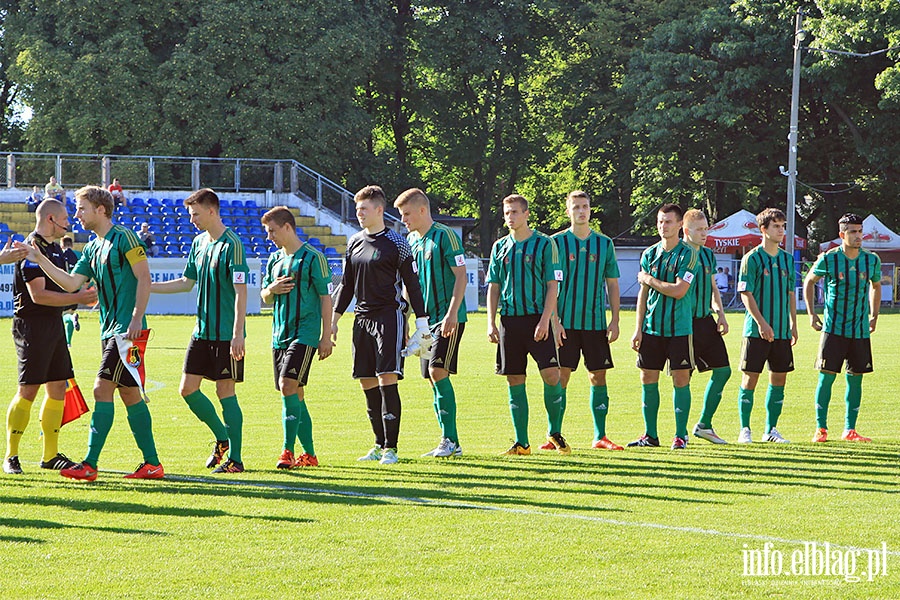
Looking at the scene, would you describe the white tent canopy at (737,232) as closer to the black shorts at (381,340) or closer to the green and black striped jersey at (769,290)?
the green and black striped jersey at (769,290)

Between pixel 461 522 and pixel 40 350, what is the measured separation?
3571 millimetres

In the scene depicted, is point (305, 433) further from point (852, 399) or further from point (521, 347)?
point (852, 399)

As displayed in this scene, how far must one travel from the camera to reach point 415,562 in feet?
19.4

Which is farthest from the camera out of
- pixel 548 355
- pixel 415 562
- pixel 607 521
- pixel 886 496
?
pixel 548 355

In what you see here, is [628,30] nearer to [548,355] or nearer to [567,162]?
A: [567,162]

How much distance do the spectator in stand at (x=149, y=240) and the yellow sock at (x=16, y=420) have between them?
2692 centimetres

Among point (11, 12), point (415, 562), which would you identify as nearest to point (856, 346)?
point (415, 562)

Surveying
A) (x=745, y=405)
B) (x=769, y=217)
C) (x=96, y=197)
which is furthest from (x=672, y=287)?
(x=96, y=197)

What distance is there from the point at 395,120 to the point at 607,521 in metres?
52.6

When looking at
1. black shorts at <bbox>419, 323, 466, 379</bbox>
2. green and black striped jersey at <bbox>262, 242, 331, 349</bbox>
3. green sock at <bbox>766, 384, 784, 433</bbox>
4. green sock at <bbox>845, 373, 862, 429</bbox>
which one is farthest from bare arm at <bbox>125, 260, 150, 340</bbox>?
green sock at <bbox>845, 373, 862, 429</bbox>

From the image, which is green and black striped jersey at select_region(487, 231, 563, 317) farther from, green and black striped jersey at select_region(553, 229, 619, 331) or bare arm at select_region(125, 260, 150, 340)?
bare arm at select_region(125, 260, 150, 340)

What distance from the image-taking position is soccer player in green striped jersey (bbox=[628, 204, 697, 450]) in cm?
1049

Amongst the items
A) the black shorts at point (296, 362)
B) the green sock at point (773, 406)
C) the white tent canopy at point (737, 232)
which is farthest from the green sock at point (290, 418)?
the white tent canopy at point (737, 232)

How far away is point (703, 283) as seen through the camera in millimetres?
10914
